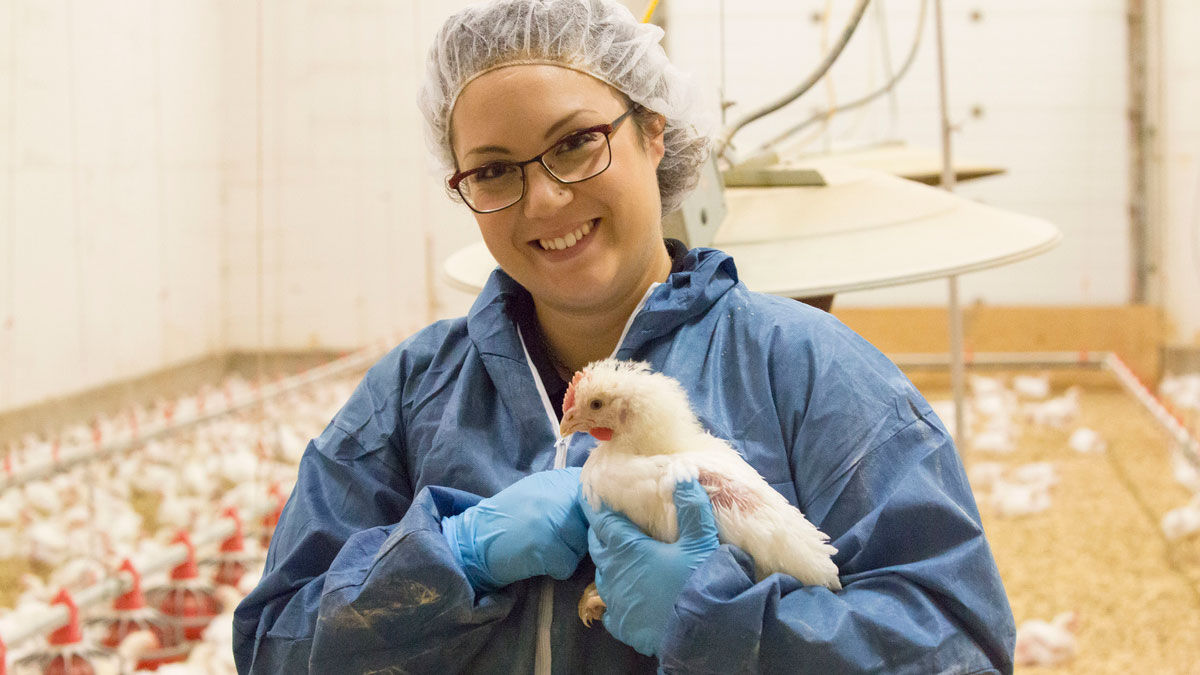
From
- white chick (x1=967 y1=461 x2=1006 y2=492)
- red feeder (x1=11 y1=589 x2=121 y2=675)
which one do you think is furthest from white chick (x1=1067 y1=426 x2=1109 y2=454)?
red feeder (x1=11 y1=589 x2=121 y2=675)

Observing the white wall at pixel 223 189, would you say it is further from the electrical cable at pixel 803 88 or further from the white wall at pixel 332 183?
the electrical cable at pixel 803 88

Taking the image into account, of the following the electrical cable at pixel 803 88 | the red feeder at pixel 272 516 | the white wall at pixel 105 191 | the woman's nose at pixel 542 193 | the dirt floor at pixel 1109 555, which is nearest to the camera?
the woman's nose at pixel 542 193

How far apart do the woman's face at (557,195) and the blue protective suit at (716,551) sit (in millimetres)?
74

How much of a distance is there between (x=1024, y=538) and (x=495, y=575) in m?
4.00

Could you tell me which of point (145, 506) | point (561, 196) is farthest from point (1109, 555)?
point (145, 506)

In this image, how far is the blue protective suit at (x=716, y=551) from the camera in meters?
0.98

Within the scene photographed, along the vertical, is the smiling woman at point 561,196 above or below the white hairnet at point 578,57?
below

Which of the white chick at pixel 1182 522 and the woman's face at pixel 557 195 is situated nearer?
the woman's face at pixel 557 195

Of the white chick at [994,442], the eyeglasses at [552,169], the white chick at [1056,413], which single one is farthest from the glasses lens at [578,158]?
the white chick at [1056,413]

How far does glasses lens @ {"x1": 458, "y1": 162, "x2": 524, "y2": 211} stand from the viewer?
4.08 feet

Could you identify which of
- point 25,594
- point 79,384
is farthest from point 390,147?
point 25,594

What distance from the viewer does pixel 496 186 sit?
126 centimetres

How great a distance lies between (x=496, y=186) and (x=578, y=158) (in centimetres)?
11

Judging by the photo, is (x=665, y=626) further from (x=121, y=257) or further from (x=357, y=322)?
(x=357, y=322)
